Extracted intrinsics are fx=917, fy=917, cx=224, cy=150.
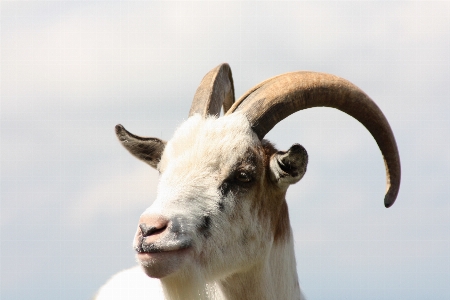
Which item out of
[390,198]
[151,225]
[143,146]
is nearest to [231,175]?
[151,225]

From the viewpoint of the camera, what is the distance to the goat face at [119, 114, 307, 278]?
8102 millimetres

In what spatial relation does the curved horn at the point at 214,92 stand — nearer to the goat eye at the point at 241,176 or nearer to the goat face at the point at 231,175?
the goat face at the point at 231,175

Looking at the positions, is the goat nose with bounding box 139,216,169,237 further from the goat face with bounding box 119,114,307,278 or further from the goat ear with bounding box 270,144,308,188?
the goat ear with bounding box 270,144,308,188

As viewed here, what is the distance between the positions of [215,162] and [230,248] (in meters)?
0.85

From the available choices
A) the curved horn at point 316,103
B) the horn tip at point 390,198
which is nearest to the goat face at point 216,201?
the curved horn at point 316,103

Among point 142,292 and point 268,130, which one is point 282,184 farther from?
point 142,292

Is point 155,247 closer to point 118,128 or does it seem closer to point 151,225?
point 151,225

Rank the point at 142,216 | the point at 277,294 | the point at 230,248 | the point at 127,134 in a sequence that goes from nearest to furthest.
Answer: the point at 142,216 < the point at 230,248 < the point at 277,294 < the point at 127,134

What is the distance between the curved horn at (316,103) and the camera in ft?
31.8

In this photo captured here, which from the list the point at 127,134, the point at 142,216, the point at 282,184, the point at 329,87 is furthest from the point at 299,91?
Result: the point at 142,216

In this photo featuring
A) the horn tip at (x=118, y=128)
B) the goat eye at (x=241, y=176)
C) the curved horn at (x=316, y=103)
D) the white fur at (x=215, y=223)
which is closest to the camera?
the white fur at (x=215, y=223)

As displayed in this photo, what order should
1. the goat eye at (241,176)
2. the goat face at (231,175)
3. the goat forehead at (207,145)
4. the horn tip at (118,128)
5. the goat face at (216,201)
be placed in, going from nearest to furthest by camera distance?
the goat face at (216,201) → the goat face at (231,175) → the goat forehead at (207,145) → the goat eye at (241,176) → the horn tip at (118,128)

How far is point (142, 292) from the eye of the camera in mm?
10969

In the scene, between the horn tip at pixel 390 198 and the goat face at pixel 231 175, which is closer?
the goat face at pixel 231 175
